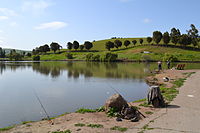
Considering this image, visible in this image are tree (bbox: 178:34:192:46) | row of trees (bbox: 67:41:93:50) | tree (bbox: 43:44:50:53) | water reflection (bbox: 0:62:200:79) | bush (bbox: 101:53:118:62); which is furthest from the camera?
tree (bbox: 43:44:50:53)

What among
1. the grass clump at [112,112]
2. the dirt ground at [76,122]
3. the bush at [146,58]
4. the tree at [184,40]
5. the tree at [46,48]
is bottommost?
the dirt ground at [76,122]

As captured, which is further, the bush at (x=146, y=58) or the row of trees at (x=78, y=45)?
the row of trees at (x=78, y=45)

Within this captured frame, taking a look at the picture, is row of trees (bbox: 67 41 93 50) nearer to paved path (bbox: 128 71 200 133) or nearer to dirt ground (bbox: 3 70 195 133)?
paved path (bbox: 128 71 200 133)

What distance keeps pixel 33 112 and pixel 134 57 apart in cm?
8968

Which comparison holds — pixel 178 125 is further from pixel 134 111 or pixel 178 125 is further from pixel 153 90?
pixel 153 90

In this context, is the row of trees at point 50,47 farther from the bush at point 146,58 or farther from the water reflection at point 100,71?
the water reflection at point 100,71

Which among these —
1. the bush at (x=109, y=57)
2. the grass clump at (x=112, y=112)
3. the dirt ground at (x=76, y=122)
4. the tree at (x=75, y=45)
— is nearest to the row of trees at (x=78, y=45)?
the tree at (x=75, y=45)

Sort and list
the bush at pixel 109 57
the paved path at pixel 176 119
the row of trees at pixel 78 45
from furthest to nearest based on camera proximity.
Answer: the row of trees at pixel 78 45 → the bush at pixel 109 57 → the paved path at pixel 176 119

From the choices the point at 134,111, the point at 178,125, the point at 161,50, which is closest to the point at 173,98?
the point at 134,111

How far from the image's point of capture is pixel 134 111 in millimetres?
11578

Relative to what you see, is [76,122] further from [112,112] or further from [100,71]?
[100,71]

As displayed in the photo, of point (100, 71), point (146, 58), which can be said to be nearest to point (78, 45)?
point (146, 58)

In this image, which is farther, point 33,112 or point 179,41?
point 179,41

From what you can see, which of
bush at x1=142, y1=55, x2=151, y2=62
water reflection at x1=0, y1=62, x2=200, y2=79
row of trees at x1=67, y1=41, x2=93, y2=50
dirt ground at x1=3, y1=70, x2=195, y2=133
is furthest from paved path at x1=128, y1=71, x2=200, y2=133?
row of trees at x1=67, y1=41, x2=93, y2=50
